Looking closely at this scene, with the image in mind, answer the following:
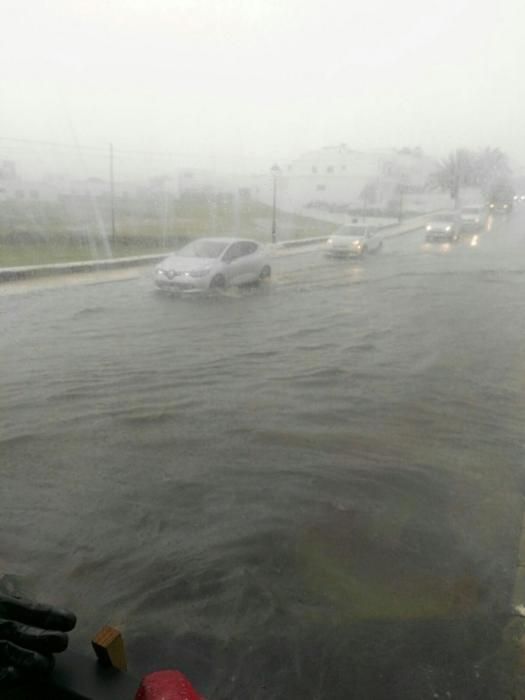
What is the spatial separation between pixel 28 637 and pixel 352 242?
65.1 feet

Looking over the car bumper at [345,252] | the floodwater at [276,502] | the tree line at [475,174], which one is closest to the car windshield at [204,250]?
the floodwater at [276,502]

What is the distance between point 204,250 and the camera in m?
13.5

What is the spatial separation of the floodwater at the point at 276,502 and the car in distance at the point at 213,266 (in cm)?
380

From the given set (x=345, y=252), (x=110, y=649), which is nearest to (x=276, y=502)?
(x=110, y=649)

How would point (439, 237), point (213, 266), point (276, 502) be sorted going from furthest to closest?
point (439, 237) → point (213, 266) → point (276, 502)

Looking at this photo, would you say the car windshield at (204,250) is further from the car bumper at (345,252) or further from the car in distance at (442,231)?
the car in distance at (442,231)

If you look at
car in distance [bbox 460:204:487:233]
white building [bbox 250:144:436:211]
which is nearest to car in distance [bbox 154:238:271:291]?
car in distance [bbox 460:204:487:233]

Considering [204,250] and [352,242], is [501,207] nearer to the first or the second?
[352,242]

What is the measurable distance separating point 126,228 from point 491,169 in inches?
1717

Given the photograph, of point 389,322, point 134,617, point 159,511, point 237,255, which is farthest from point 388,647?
point 237,255

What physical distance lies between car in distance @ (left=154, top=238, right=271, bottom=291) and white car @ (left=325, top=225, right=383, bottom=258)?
22.2 ft

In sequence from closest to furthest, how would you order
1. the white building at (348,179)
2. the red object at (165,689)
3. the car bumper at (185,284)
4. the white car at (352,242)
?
1. the red object at (165,689)
2. the car bumper at (185,284)
3. the white car at (352,242)
4. the white building at (348,179)

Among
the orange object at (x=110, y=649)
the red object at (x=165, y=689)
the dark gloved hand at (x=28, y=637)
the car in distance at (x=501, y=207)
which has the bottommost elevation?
the car in distance at (x=501, y=207)

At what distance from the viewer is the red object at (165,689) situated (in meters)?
1.78
